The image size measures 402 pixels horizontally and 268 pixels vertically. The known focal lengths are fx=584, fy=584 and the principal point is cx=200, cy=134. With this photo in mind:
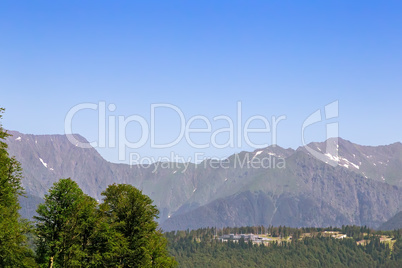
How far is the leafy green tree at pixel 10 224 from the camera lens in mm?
55188

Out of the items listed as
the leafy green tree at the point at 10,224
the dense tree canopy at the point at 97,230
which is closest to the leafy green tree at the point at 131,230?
the dense tree canopy at the point at 97,230

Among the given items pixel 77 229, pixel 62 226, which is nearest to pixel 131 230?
pixel 77 229

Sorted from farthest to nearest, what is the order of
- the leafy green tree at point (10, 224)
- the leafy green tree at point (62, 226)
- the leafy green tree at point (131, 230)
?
the leafy green tree at point (131, 230) → the leafy green tree at point (62, 226) → the leafy green tree at point (10, 224)

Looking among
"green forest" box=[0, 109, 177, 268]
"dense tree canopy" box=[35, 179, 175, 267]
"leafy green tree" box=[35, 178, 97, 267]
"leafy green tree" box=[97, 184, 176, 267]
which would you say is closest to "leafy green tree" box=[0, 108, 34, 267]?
"green forest" box=[0, 109, 177, 268]

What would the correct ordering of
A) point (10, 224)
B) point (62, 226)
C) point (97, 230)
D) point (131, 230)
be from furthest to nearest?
point (131, 230) < point (97, 230) < point (62, 226) < point (10, 224)

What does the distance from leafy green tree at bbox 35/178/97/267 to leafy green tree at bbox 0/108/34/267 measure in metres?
1.78

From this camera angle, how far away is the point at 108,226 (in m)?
64.6

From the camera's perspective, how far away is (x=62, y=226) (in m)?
61.7

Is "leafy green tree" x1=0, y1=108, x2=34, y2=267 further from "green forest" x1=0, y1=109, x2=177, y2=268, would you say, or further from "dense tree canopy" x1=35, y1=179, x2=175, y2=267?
"dense tree canopy" x1=35, y1=179, x2=175, y2=267

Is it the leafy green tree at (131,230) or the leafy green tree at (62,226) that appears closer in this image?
the leafy green tree at (62,226)

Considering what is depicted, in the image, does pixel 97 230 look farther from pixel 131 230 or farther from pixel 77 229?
pixel 131 230

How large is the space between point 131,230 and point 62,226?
32.2 ft

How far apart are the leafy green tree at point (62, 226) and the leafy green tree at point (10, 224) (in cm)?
178

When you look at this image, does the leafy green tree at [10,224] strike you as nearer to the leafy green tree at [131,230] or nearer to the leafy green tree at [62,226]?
the leafy green tree at [62,226]
